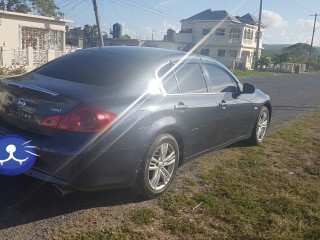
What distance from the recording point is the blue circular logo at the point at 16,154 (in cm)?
325

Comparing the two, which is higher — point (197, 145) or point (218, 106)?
point (218, 106)

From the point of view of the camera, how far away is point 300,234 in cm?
331

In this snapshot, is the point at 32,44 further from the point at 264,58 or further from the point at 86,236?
the point at 264,58

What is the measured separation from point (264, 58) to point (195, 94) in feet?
150

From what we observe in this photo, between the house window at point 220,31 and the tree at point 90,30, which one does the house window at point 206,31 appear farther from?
the tree at point 90,30

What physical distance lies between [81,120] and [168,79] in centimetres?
130

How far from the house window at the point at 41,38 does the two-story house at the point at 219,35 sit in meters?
27.7

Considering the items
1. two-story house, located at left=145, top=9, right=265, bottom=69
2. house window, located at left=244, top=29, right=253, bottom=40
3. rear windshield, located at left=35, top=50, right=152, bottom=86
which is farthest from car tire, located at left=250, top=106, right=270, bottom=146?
house window, located at left=244, top=29, right=253, bottom=40

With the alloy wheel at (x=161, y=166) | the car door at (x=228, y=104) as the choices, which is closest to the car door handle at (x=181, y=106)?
the alloy wheel at (x=161, y=166)

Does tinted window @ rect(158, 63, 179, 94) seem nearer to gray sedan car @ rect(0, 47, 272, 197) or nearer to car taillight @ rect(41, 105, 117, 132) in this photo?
gray sedan car @ rect(0, 47, 272, 197)

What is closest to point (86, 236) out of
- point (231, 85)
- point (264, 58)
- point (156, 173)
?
point (156, 173)

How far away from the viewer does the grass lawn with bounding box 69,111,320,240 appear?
10.6ft

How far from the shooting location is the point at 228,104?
4.93 metres

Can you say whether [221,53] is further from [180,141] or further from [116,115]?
[116,115]
